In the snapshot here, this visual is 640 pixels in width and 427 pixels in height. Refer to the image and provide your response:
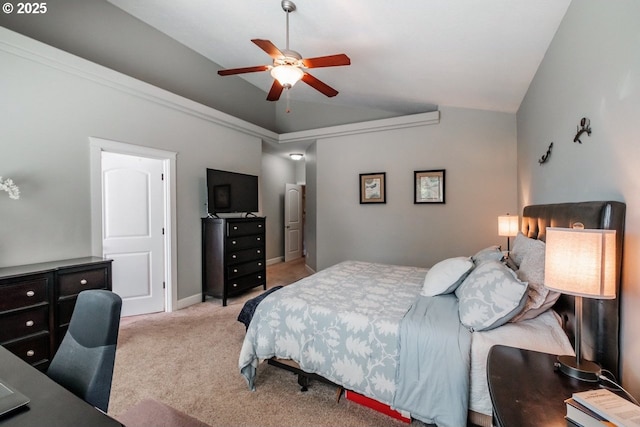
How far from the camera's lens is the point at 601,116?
1.40 metres

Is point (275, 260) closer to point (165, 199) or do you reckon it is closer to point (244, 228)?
point (244, 228)

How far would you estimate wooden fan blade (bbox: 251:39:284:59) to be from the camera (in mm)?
2107

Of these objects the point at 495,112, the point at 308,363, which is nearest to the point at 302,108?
the point at 495,112

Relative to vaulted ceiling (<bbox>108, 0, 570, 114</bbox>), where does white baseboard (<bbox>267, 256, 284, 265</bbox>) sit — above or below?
below

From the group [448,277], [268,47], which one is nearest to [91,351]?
[448,277]

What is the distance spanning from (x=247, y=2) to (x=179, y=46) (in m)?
1.80

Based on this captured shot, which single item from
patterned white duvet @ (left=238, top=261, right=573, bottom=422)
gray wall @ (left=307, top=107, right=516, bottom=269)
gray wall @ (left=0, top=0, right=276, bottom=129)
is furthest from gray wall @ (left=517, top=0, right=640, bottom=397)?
gray wall @ (left=0, top=0, right=276, bottom=129)

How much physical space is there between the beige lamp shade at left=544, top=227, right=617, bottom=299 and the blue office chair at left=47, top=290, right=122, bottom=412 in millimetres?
1655

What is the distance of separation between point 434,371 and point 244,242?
3.17 m

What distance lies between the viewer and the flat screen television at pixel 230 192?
3.88 m

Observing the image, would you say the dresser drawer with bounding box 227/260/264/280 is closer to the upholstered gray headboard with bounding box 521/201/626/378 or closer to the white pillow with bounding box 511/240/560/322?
the white pillow with bounding box 511/240/560/322

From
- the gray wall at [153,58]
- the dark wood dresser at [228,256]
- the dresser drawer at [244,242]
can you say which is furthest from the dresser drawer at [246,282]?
the gray wall at [153,58]

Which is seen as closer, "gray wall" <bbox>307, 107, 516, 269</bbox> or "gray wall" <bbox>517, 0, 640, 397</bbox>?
"gray wall" <bbox>517, 0, 640, 397</bbox>

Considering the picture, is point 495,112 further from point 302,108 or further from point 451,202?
point 302,108
